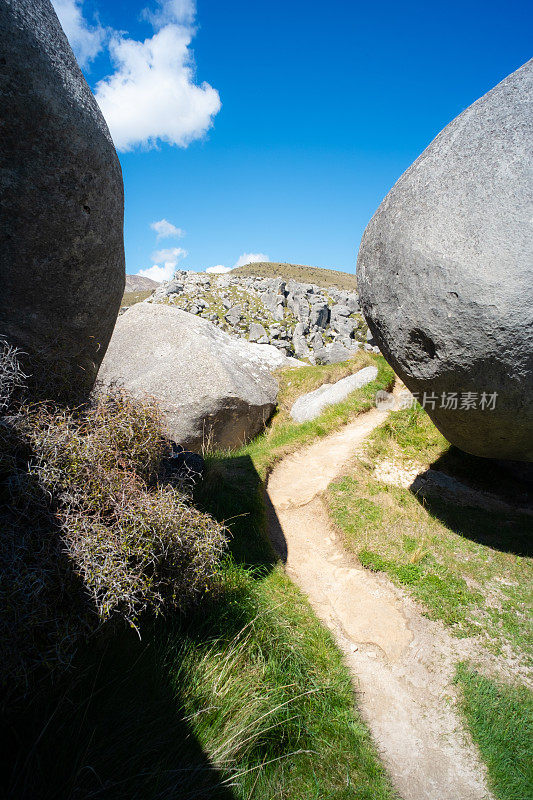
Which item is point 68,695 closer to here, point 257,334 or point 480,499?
point 480,499

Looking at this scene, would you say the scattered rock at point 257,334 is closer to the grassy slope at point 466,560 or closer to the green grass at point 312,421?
the green grass at point 312,421

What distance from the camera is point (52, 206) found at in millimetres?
3371

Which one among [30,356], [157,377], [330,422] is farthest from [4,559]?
[330,422]

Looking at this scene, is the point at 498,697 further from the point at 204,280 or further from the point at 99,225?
the point at 204,280

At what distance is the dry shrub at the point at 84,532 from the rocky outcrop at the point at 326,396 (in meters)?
6.87

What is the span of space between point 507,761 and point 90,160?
6.00 meters

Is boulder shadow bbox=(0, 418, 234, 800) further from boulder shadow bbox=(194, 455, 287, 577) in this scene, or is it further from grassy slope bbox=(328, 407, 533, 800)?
grassy slope bbox=(328, 407, 533, 800)

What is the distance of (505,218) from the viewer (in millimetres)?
4574

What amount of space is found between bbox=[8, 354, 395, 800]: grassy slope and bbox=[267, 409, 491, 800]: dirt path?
0.29 m

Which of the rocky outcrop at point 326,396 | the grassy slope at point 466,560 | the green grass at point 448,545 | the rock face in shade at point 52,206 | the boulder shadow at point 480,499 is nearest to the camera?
the rock face in shade at point 52,206

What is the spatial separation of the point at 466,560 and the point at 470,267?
3.75 meters

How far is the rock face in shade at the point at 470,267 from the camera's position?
180 inches

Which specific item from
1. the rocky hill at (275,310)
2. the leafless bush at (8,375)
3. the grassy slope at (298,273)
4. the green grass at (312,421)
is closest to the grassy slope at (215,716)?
the leafless bush at (8,375)

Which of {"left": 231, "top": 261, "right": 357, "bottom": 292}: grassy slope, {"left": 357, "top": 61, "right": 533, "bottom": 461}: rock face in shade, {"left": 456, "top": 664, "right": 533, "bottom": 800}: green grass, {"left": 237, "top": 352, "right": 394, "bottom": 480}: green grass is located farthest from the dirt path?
{"left": 231, "top": 261, "right": 357, "bottom": 292}: grassy slope
